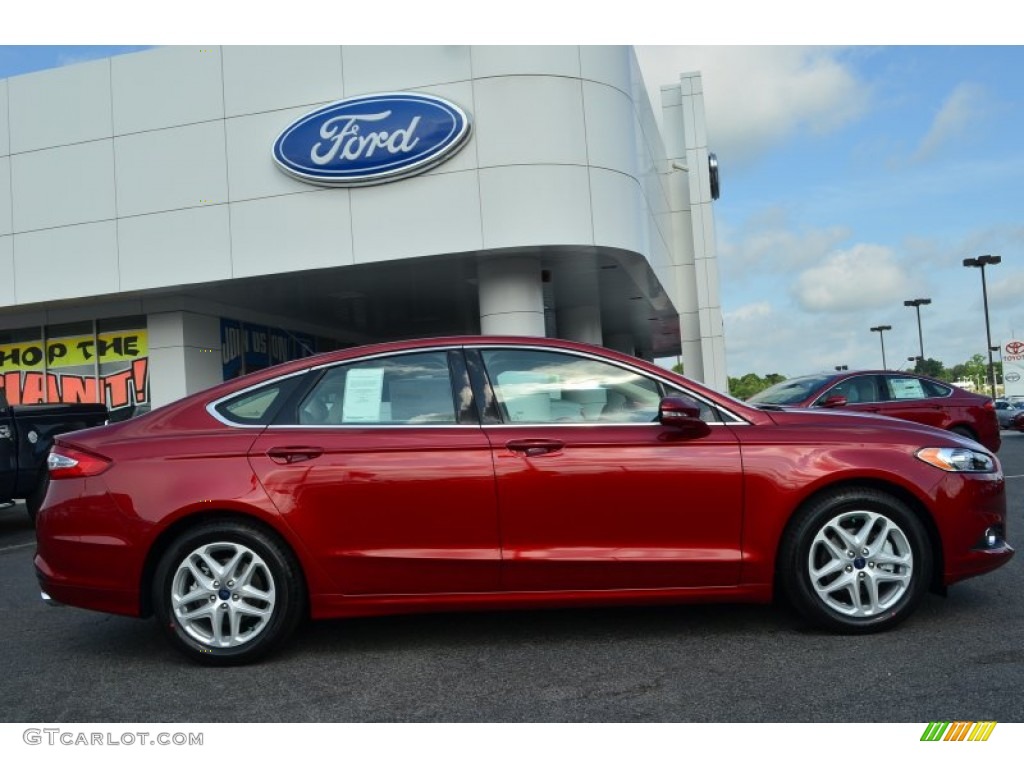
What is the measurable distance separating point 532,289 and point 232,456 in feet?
38.8

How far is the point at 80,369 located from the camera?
18.6m

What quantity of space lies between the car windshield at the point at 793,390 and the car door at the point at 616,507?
6769 millimetres

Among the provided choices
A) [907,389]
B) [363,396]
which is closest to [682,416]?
[363,396]

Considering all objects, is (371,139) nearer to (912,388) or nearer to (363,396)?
(912,388)

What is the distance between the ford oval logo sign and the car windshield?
6.23 metres

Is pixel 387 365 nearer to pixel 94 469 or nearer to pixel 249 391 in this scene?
pixel 249 391

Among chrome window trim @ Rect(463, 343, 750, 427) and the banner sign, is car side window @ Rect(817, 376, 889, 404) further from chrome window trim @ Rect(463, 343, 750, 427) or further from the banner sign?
the banner sign

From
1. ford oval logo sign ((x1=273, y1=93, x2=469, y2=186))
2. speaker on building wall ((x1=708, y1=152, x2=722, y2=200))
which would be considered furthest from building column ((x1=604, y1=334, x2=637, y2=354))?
ford oval logo sign ((x1=273, y1=93, x2=469, y2=186))

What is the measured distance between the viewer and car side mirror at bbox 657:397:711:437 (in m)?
4.27

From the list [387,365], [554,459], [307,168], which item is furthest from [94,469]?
[307,168]

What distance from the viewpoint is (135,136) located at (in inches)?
629

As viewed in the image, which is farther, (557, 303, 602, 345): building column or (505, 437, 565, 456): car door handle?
(557, 303, 602, 345): building column
